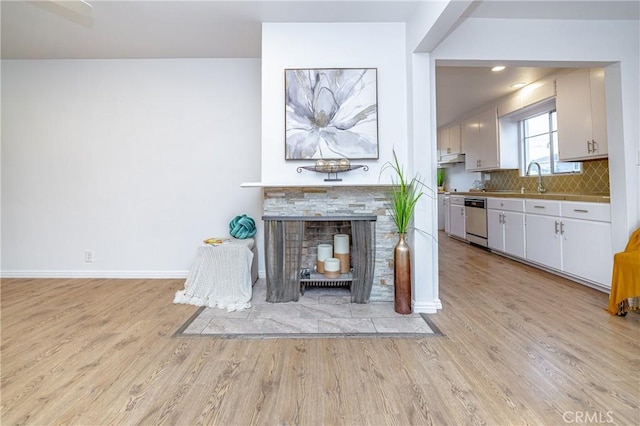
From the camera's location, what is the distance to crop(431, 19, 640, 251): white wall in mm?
2467

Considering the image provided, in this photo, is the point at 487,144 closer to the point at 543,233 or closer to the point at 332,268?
the point at 543,233

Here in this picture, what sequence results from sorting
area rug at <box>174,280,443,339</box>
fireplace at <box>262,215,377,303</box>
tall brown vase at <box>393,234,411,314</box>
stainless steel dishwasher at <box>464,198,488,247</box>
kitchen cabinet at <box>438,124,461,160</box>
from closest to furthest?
area rug at <box>174,280,443,339</box> → tall brown vase at <box>393,234,411,314</box> → fireplace at <box>262,215,377,303</box> → stainless steel dishwasher at <box>464,198,488,247</box> → kitchen cabinet at <box>438,124,461,160</box>

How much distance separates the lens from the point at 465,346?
5.98ft

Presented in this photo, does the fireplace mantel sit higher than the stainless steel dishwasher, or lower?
higher

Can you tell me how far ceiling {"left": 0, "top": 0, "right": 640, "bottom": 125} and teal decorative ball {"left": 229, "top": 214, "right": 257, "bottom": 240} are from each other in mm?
1872

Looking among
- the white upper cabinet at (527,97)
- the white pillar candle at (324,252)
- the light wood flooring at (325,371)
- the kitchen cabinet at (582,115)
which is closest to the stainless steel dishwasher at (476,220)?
the kitchen cabinet at (582,115)

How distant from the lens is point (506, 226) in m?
4.05

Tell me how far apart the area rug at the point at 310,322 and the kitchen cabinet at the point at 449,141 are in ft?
15.8

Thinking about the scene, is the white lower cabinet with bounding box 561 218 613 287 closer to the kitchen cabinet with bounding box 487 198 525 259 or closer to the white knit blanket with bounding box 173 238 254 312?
the kitchen cabinet with bounding box 487 198 525 259

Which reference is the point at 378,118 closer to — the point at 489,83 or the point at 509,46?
the point at 509,46

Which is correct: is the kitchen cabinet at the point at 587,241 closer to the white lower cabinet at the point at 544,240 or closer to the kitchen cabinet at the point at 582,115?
the white lower cabinet at the point at 544,240

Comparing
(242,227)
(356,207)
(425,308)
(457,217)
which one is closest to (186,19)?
(242,227)

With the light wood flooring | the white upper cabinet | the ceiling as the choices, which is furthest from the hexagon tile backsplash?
the light wood flooring

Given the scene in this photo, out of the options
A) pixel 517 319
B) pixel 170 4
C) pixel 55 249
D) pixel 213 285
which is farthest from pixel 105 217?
pixel 517 319
